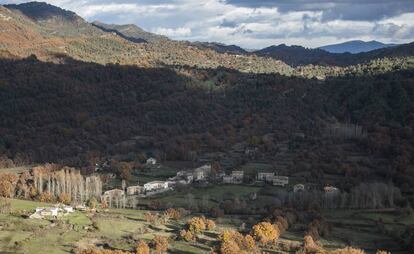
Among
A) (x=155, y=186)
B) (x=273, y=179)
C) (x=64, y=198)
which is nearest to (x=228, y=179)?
(x=273, y=179)

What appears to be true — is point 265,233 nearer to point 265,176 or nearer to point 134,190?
point 134,190

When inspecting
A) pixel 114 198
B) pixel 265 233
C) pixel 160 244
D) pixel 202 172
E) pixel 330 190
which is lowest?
pixel 114 198

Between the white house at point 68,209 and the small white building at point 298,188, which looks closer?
the white house at point 68,209

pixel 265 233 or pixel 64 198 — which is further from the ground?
pixel 265 233

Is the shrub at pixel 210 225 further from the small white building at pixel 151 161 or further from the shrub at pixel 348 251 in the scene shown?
the small white building at pixel 151 161

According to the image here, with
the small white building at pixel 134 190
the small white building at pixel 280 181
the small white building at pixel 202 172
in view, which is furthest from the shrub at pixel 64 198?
the small white building at pixel 280 181

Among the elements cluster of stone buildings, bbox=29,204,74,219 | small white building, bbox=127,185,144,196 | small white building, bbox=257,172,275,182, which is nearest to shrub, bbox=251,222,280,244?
cluster of stone buildings, bbox=29,204,74,219

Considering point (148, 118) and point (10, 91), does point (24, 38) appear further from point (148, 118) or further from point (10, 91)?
point (148, 118)

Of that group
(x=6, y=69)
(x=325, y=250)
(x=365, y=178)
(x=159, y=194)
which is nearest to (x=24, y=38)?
(x=6, y=69)
